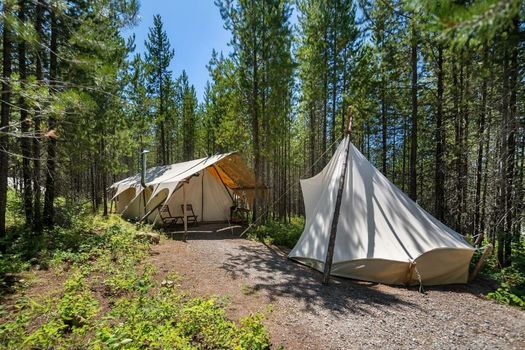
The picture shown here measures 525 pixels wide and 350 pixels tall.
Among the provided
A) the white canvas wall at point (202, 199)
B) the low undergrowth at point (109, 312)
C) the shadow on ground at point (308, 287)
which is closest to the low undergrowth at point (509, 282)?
the shadow on ground at point (308, 287)

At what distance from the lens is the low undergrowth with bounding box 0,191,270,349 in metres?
3.08

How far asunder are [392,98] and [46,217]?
13.2 m

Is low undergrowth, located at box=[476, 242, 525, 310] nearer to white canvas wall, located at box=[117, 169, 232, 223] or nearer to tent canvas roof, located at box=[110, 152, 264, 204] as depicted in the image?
tent canvas roof, located at box=[110, 152, 264, 204]

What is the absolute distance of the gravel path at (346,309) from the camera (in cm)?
360

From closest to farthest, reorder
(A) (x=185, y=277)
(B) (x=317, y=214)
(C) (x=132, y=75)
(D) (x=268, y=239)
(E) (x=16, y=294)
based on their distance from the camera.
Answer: (E) (x=16, y=294)
(A) (x=185, y=277)
(B) (x=317, y=214)
(D) (x=268, y=239)
(C) (x=132, y=75)

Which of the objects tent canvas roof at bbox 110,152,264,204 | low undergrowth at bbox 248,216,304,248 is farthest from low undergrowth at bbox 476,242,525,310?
tent canvas roof at bbox 110,152,264,204

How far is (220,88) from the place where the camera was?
11.8m

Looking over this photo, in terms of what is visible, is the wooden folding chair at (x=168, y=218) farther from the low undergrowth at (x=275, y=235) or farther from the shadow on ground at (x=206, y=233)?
the low undergrowth at (x=275, y=235)

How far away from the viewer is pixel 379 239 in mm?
5996

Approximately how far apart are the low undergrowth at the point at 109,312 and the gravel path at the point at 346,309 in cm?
46

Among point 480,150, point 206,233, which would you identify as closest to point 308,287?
point 206,233

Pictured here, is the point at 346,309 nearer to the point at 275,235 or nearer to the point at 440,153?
the point at 275,235

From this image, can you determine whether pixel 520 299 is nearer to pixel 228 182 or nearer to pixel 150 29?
pixel 228 182

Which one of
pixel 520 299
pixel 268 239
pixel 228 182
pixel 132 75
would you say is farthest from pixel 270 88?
pixel 520 299
